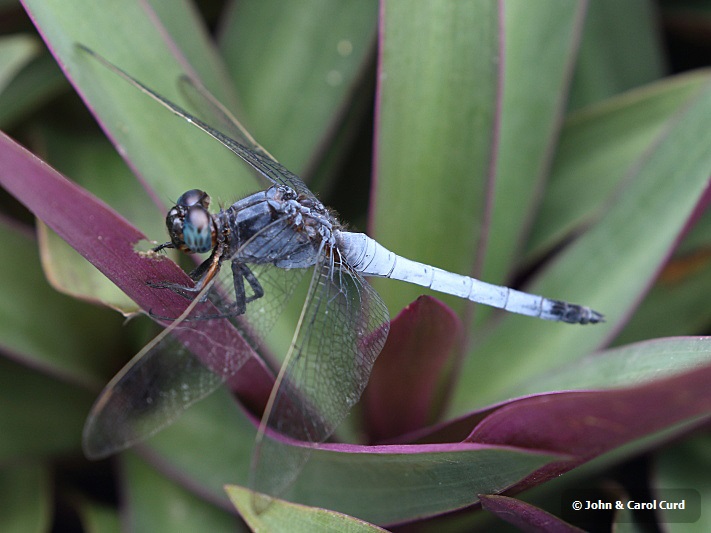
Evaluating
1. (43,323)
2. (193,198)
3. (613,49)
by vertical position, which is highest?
(613,49)

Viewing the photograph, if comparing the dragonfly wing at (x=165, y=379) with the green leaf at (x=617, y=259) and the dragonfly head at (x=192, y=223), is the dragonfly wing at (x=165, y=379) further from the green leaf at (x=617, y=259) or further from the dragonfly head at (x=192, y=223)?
the green leaf at (x=617, y=259)

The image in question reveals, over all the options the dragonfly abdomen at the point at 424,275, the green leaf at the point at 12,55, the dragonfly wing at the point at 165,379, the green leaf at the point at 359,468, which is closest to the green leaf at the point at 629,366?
the dragonfly abdomen at the point at 424,275

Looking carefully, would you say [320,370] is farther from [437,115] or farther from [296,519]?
[437,115]

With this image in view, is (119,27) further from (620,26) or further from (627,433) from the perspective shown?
(620,26)

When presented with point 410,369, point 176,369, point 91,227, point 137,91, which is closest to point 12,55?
point 137,91

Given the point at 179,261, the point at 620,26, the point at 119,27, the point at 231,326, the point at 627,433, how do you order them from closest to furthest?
the point at 627,433 → the point at 231,326 → the point at 119,27 → the point at 179,261 → the point at 620,26

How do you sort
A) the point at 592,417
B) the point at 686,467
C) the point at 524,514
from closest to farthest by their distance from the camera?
the point at 592,417
the point at 524,514
the point at 686,467

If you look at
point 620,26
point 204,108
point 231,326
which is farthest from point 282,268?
point 620,26

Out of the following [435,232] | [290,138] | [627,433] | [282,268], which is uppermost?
[290,138]
